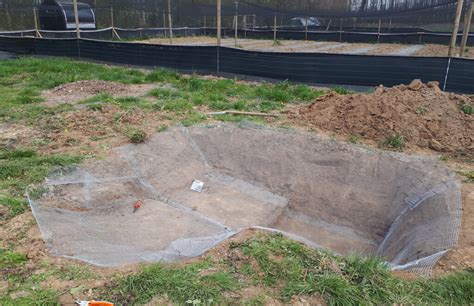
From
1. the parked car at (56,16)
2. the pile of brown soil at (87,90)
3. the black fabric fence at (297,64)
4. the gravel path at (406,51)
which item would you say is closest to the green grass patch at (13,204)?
the pile of brown soil at (87,90)

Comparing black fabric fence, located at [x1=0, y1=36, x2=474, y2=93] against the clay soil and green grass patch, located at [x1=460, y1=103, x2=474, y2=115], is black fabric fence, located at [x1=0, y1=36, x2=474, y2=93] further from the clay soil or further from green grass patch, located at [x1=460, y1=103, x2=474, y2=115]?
green grass patch, located at [x1=460, y1=103, x2=474, y2=115]

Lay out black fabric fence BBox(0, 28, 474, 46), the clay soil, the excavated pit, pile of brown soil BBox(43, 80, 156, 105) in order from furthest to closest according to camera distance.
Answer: black fabric fence BBox(0, 28, 474, 46), pile of brown soil BBox(43, 80, 156, 105), the clay soil, the excavated pit

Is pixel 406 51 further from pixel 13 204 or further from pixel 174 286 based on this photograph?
pixel 174 286

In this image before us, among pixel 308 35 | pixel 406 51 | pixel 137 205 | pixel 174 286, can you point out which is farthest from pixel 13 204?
pixel 308 35

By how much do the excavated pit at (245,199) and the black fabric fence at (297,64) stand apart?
3.47m

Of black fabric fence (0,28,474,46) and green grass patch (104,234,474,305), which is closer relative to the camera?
green grass patch (104,234,474,305)

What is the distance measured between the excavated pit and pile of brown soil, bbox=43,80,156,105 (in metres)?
3.05

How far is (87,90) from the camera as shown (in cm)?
877

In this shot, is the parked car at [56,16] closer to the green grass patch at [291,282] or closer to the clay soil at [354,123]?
the clay soil at [354,123]

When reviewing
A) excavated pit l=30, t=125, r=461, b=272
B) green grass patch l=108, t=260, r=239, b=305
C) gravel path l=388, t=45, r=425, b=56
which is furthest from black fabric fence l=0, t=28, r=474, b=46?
green grass patch l=108, t=260, r=239, b=305

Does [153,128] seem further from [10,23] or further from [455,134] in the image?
[10,23]

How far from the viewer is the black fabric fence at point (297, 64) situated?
7.94 m

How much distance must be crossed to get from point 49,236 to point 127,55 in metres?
9.09

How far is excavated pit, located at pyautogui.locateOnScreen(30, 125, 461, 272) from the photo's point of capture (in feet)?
12.2
